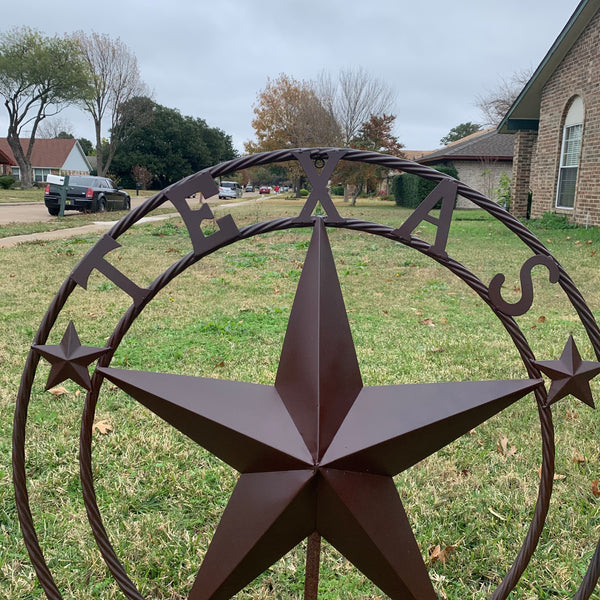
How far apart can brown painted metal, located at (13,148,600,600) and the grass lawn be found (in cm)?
66

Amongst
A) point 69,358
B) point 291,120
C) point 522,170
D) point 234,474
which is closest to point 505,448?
point 234,474

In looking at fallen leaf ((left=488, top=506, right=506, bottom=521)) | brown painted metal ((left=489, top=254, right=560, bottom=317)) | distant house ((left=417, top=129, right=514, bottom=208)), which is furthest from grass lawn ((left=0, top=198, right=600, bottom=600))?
distant house ((left=417, top=129, right=514, bottom=208))

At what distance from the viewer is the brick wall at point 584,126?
37.7ft

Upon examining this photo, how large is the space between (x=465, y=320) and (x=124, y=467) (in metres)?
3.71

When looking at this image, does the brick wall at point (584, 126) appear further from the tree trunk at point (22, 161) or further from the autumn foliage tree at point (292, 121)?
the tree trunk at point (22, 161)

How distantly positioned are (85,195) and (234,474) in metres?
18.1

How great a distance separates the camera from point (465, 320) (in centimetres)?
525

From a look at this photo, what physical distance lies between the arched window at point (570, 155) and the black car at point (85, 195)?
15172mm

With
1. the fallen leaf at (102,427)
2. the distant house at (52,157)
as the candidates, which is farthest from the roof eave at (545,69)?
the distant house at (52,157)

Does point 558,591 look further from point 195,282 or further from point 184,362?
point 195,282

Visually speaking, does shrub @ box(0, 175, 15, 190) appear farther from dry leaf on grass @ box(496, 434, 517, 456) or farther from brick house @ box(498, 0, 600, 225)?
dry leaf on grass @ box(496, 434, 517, 456)

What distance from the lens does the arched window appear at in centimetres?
1244

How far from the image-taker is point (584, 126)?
11859 mm

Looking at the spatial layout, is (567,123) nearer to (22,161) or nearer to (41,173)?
(22,161)
